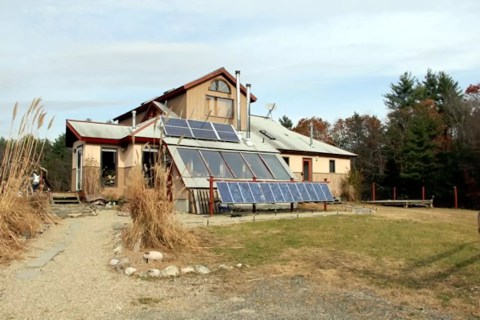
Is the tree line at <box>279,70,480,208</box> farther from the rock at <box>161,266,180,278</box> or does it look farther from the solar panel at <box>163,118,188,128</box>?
the rock at <box>161,266,180,278</box>

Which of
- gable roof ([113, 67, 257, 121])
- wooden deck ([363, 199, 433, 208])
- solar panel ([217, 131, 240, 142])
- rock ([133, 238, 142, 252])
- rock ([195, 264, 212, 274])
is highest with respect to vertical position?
gable roof ([113, 67, 257, 121])

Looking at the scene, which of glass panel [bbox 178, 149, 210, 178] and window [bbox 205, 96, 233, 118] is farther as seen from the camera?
window [bbox 205, 96, 233, 118]

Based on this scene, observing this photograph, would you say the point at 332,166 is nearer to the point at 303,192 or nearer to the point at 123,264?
the point at 303,192

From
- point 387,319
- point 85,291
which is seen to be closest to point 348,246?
point 387,319

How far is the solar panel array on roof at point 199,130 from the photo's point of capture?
57.5 ft

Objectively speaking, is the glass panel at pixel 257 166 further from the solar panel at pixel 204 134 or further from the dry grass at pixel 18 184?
the dry grass at pixel 18 184

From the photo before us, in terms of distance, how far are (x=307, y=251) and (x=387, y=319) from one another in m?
3.47

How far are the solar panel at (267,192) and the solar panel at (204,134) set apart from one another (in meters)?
4.81

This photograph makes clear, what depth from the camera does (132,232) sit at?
7.92 meters

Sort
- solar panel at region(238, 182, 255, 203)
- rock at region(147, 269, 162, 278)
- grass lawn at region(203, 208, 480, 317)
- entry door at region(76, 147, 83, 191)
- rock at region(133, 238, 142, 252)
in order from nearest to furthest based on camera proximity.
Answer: grass lawn at region(203, 208, 480, 317) → rock at region(147, 269, 162, 278) → rock at region(133, 238, 142, 252) → solar panel at region(238, 182, 255, 203) → entry door at region(76, 147, 83, 191)

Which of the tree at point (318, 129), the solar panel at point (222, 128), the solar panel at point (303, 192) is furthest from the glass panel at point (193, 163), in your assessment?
the tree at point (318, 129)

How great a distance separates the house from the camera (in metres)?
15.1

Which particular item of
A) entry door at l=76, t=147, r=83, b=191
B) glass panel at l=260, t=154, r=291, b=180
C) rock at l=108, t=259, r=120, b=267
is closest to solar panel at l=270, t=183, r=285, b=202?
glass panel at l=260, t=154, r=291, b=180

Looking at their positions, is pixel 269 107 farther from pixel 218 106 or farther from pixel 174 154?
pixel 174 154
